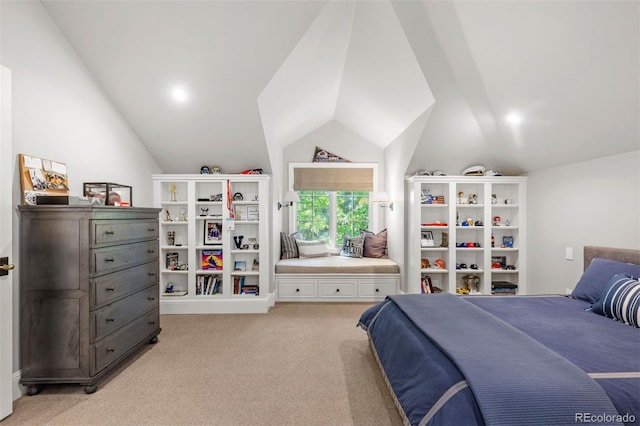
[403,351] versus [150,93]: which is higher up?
[150,93]

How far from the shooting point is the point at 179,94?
3.13 metres

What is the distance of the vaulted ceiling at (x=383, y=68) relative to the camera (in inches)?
84.8

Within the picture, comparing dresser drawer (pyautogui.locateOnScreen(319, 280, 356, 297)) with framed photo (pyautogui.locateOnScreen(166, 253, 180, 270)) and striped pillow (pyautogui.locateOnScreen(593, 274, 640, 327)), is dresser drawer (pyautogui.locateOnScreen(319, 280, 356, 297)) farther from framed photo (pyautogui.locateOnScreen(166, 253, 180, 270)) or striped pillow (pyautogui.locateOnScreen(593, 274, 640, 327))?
striped pillow (pyautogui.locateOnScreen(593, 274, 640, 327))

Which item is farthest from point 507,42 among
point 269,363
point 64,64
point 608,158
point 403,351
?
point 64,64

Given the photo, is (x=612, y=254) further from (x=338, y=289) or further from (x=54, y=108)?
(x=54, y=108)

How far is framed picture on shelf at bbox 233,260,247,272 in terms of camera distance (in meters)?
4.18

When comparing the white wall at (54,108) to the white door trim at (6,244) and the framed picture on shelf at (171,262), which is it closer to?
the white door trim at (6,244)

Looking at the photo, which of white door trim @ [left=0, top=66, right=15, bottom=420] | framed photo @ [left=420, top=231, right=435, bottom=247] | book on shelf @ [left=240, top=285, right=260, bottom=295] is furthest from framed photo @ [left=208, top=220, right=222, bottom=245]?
framed photo @ [left=420, top=231, right=435, bottom=247]

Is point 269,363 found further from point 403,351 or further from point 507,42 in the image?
point 507,42

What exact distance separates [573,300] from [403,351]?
5.56ft

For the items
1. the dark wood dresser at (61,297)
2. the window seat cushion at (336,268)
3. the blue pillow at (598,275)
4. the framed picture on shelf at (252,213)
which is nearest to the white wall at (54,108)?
the dark wood dresser at (61,297)

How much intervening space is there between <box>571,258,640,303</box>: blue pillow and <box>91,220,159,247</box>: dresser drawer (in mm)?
3724

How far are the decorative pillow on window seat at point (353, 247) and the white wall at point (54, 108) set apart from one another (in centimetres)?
317

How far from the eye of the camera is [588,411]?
3.92ft
